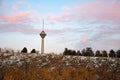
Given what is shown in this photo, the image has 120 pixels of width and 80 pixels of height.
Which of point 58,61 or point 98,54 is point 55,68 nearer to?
point 58,61

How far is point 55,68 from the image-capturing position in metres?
23.5

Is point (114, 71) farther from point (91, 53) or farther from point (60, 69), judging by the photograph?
point (91, 53)

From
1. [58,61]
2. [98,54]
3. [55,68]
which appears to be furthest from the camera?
[98,54]

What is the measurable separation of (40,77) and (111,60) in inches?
372

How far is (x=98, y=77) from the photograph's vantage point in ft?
70.0

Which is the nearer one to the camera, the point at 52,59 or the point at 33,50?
the point at 52,59

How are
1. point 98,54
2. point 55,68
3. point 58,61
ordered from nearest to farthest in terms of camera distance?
point 55,68 < point 58,61 < point 98,54

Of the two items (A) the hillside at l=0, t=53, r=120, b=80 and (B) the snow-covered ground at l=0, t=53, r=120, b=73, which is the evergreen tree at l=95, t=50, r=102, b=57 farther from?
(A) the hillside at l=0, t=53, r=120, b=80

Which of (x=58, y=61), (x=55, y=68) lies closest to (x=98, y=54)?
(x=58, y=61)

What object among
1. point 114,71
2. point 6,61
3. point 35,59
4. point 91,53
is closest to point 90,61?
point 114,71

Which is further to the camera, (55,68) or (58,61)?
(58,61)

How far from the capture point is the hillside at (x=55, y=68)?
21.0m

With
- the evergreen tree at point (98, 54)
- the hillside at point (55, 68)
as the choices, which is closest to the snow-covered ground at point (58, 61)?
the hillside at point (55, 68)

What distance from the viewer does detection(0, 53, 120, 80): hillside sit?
2097cm
